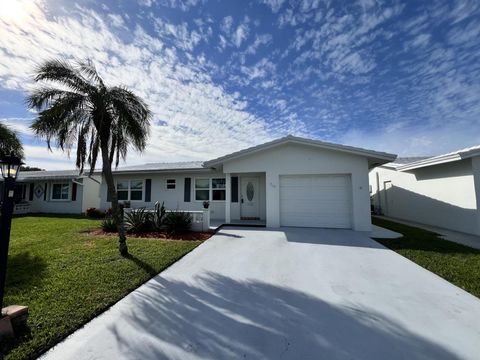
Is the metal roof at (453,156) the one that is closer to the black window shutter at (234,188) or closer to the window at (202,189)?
the black window shutter at (234,188)

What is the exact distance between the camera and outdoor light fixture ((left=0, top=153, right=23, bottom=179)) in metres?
3.13

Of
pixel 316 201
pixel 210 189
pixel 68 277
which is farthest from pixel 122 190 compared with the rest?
pixel 316 201

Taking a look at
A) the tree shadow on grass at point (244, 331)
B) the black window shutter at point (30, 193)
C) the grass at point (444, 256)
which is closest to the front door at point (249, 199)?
the grass at point (444, 256)

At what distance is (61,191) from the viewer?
1825 centimetres

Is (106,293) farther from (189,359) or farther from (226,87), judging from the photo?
(226,87)

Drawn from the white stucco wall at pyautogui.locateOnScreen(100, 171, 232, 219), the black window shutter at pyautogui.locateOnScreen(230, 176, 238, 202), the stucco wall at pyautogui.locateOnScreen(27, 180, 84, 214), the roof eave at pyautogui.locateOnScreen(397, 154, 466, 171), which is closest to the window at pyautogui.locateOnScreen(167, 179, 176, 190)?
the white stucco wall at pyautogui.locateOnScreen(100, 171, 232, 219)

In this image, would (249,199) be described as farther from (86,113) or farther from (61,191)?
(61,191)

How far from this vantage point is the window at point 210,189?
13.8 m

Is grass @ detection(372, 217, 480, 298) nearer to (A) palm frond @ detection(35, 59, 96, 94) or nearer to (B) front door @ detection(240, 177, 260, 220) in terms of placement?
(B) front door @ detection(240, 177, 260, 220)

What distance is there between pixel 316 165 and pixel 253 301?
8.08m

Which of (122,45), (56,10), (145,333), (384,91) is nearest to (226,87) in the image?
(122,45)

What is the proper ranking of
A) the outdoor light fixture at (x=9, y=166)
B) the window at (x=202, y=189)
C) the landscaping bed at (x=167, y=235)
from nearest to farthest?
1. the outdoor light fixture at (x=9, y=166)
2. the landscaping bed at (x=167, y=235)
3. the window at (x=202, y=189)

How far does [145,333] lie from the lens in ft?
10.1

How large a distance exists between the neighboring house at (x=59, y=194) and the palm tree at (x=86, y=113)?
38.8 feet
